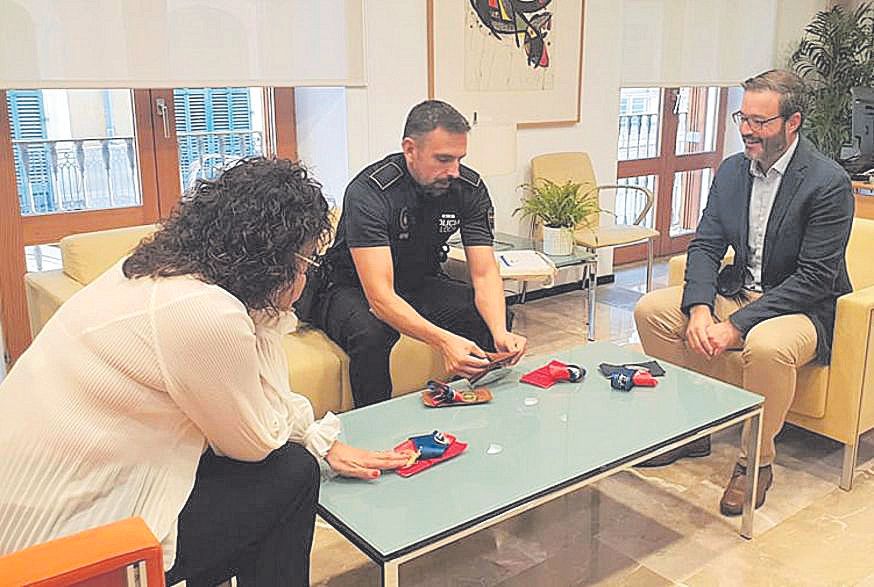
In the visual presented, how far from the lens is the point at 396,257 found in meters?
2.88

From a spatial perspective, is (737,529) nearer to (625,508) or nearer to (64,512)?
(625,508)

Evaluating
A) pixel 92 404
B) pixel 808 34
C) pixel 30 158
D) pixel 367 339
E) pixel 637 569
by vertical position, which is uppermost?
pixel 808 34

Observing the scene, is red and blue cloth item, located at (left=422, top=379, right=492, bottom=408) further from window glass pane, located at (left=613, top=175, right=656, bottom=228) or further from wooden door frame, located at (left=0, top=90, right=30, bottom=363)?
window glass pane, located at (left=613, top=175, right=656, bottom=228)

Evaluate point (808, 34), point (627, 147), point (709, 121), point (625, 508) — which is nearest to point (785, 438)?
point (625, 508)

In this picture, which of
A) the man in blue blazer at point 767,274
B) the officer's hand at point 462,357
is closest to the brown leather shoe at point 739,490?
the man in blue blazer at point 767,274

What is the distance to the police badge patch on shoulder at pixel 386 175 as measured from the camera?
2750 millimetres

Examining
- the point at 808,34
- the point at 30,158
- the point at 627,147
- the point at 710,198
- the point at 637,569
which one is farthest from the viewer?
the point at 808,34

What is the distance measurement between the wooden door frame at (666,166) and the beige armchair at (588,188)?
647 millimetres

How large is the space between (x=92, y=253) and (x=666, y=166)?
161 inches

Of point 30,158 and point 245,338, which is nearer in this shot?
point 245,338

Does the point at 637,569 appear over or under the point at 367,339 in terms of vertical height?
under

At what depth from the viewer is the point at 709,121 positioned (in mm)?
6000

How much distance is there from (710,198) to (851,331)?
70cm

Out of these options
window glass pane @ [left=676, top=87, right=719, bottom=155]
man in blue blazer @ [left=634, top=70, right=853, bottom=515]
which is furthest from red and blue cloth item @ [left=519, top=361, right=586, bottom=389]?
window glass pane @ [left=676, top=87, right=719, bottom=155]
